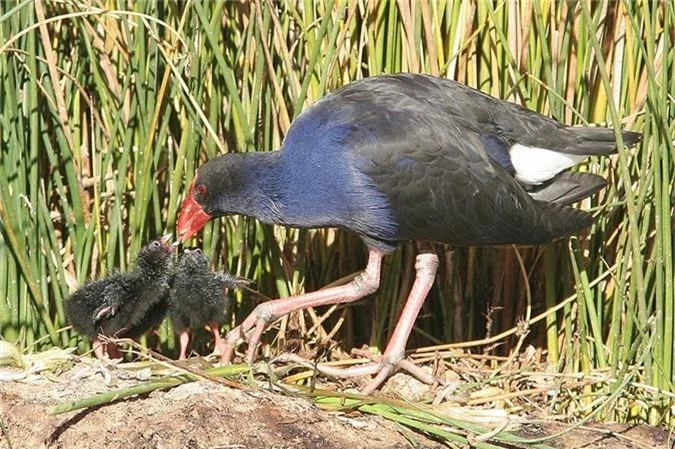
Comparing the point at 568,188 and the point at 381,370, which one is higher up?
the point at 568,188

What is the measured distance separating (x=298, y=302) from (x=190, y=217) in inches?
20.9

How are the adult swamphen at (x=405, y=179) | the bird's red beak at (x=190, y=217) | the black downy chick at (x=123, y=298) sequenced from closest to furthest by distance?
the adult swamphen at (x=405, y=179) → the black downy chick at (x=123, y=298) → the bird's red beak at (x=190, y=217)

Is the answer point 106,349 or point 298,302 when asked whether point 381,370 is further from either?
point 106,349

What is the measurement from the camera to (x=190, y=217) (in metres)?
4.48

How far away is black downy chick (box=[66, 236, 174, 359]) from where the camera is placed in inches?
172

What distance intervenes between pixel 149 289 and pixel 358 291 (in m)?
0.80

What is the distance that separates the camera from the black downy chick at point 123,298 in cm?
436

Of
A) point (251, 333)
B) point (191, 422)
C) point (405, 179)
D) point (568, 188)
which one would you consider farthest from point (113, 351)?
point (568, 188)

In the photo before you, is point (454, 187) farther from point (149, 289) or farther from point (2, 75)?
point (2, 75)

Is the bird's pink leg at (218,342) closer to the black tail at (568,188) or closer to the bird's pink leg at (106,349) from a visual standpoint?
the bird's pink leg at (106,349)

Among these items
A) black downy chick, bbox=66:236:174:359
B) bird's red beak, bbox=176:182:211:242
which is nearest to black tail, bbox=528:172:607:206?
bird's red beak, bbox=176:182:211:242

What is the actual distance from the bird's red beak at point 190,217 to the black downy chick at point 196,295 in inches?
3.3

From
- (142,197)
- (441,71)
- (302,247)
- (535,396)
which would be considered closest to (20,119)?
(142,197)

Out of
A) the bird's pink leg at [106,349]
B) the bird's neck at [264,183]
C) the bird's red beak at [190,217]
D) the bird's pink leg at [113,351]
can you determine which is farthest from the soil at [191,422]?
the bird's neck at [264,183]
